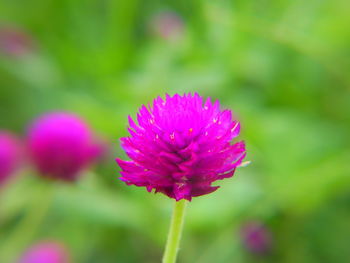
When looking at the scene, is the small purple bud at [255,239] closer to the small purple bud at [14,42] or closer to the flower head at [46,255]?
the flower head at [46,255]

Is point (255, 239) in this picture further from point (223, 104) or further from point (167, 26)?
point (167, 26)

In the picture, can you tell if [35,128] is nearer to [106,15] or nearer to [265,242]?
[265,242]

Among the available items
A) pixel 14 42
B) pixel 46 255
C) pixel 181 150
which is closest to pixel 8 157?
pixel 46 255

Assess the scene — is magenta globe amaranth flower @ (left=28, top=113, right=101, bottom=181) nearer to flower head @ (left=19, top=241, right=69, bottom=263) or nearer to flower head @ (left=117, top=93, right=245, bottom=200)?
flower head @ (left=19, top=241, right=69, bottom=263)

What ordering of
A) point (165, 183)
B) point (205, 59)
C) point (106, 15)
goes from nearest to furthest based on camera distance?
point (165, 183)
point (205, 59)
point (106, 15)

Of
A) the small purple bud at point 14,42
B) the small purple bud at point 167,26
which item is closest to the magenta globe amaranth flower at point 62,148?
the small purple bud at point 167,26

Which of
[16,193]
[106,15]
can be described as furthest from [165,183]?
[106,15]

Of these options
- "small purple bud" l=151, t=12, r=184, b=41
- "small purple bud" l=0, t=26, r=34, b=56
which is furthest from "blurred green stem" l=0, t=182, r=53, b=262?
"small purple bud" l=0, t=26, r=34, b=56
